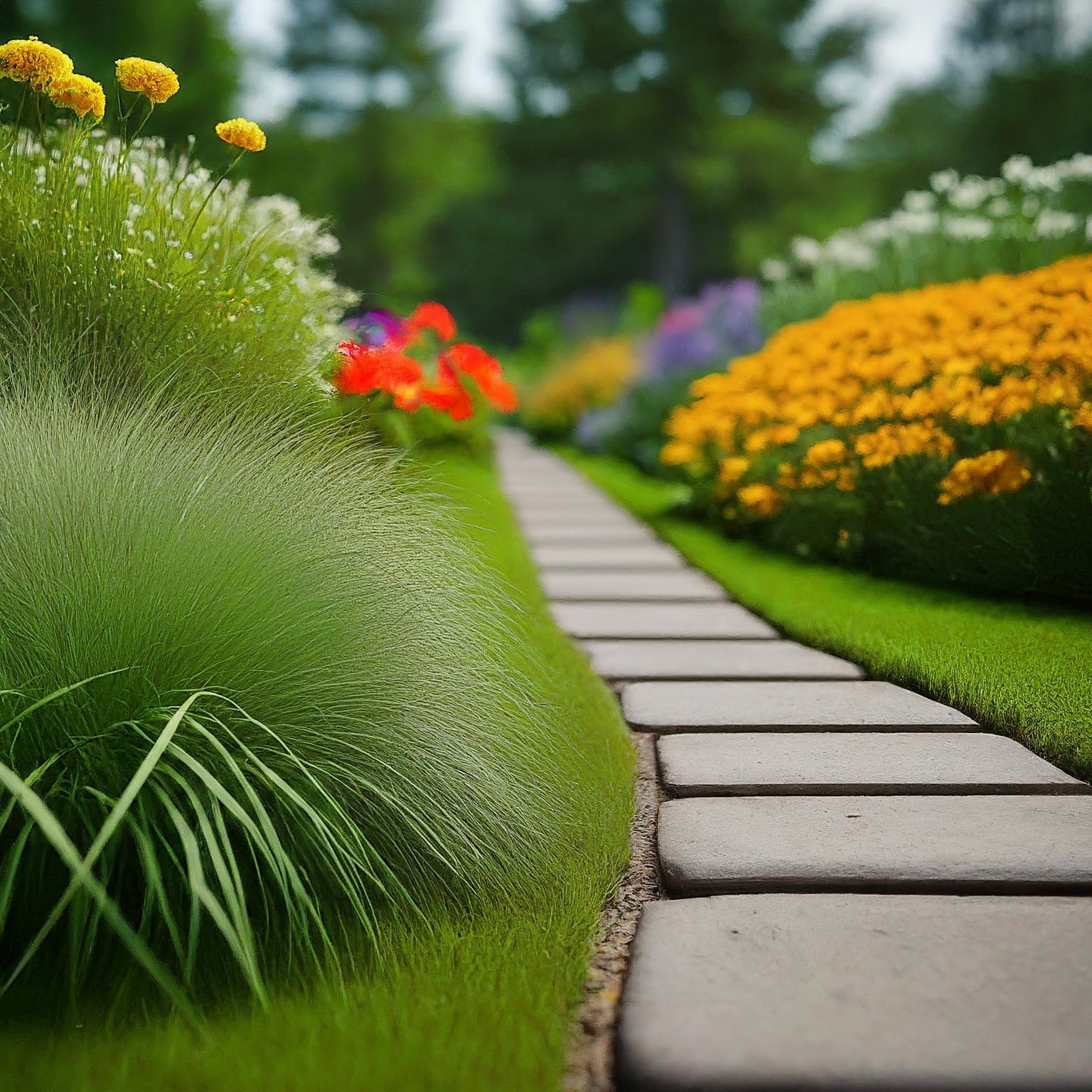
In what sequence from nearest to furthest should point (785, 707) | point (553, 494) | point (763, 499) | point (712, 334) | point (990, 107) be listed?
1. point (785, 707)
2. point (763, 499)
3. point (553, 494)
4. point (712, 334)
5. point (990, 107)

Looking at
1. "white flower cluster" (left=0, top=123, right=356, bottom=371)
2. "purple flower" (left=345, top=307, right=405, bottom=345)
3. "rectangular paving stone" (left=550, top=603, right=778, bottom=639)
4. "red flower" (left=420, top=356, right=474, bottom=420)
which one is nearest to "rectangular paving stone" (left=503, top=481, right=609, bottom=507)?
"purple flower" (left=345, top=307, right=405, bottom=345)

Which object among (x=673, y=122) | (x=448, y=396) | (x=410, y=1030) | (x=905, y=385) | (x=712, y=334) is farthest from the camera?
(x=673, y=122)

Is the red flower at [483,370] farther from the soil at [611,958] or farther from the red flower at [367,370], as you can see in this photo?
the soil at [611,958]

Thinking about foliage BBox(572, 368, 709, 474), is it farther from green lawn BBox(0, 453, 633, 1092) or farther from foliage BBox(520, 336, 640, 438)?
green lawn BBox(0, 453, 633, 1092)

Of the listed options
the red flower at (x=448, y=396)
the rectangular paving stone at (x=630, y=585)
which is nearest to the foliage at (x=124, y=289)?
the red flower at (x=448, y=396)

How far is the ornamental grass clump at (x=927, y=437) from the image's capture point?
283cm

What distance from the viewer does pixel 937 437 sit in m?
3.16

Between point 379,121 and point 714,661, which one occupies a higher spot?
point 379,121

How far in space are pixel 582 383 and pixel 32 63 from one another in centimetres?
888

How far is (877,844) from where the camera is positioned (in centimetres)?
148

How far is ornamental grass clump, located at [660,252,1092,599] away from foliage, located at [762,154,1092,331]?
2.82ft

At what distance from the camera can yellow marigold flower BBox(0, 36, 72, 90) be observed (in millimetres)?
1864

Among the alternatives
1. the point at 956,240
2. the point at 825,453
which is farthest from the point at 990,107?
the point at 825,453

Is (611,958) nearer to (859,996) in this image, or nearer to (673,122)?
(859,996)
